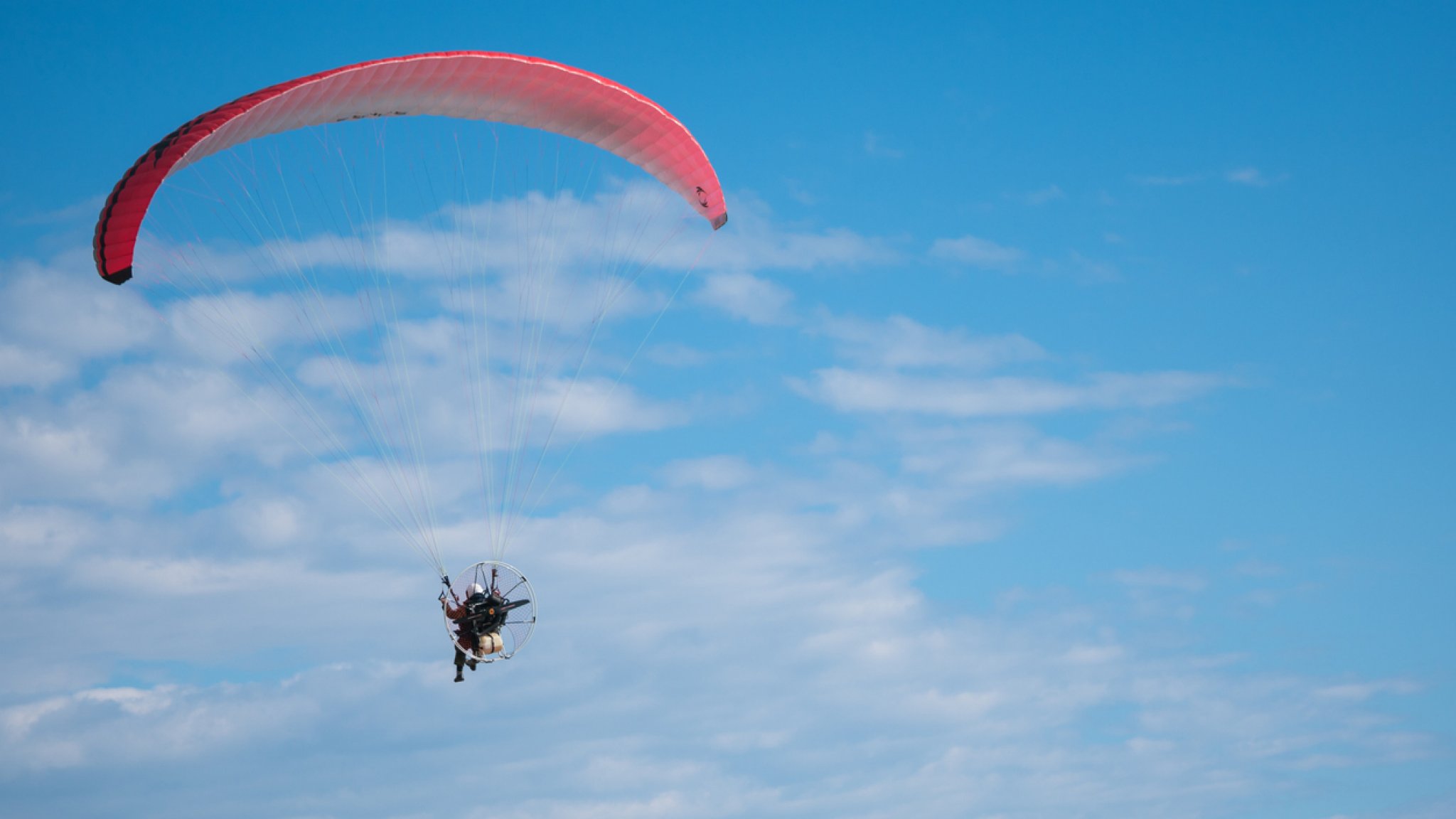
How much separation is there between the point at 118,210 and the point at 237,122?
2.59 metres

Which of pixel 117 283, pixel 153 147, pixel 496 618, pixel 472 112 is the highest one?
pixel 472 112

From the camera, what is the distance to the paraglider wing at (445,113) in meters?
33.0

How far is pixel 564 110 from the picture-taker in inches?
1479

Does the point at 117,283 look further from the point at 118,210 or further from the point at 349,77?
the point at 349,77

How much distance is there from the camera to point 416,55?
112ft

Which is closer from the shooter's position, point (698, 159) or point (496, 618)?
point (496, 618)

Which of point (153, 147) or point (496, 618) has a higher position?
point (153, 147)

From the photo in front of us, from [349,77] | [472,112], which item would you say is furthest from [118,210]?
[472,112]

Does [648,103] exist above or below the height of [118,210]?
above

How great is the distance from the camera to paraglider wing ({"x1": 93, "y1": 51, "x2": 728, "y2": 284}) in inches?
1299

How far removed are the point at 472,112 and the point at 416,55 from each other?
2.90 m

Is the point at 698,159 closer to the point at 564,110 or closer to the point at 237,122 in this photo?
the point at 564,110

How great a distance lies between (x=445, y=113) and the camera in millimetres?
36719

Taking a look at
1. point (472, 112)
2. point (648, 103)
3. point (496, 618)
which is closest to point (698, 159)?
point (648, 103)
